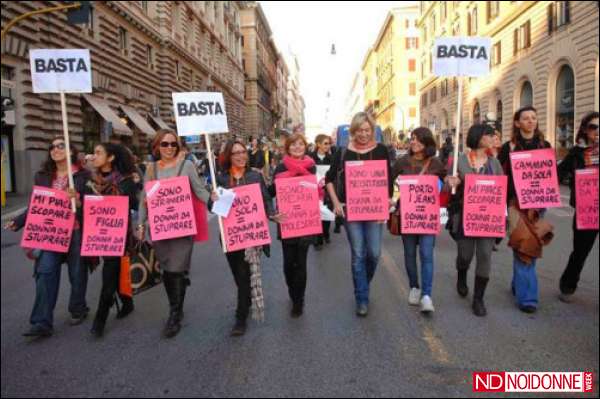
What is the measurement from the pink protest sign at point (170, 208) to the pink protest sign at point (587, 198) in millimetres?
2224

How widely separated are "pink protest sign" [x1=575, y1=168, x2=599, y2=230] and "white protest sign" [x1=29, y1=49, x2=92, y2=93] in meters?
2.59

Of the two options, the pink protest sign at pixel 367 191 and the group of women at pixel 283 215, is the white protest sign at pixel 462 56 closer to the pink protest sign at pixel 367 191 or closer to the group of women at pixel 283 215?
the group of women at pixel 283 215

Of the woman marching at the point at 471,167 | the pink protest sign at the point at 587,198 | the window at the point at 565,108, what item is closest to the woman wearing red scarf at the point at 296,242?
the woman marching at the point at 471,167

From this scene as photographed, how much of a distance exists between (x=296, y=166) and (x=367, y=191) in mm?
851

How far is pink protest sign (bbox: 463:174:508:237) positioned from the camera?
1813mm

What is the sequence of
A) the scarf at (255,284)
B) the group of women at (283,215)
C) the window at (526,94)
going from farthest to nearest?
the window at (526,94) < the scarf at (255,284) < the group of women at (283,215)

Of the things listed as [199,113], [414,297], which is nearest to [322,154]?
[414,297]

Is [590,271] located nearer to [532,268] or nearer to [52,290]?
[532,268]

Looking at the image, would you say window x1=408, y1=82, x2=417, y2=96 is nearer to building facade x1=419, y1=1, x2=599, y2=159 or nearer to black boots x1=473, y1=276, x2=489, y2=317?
building facade x1=419, y1=1, x2=599, y2=159

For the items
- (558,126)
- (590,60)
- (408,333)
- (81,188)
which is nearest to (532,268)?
(408,333)

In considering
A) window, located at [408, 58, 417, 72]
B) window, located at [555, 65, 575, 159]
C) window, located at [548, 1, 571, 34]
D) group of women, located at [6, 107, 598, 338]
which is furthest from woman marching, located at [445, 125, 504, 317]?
window, located at [408, 58, 417, 72]

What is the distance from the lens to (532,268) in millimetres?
5164

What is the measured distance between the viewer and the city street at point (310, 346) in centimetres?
410

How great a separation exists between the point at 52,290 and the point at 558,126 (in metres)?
26.1
